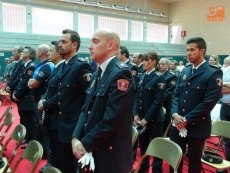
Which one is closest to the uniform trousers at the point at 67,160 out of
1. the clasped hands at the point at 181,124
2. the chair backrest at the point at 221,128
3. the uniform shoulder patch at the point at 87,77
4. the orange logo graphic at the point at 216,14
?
the uniform shoulder patch at the point at 87,77

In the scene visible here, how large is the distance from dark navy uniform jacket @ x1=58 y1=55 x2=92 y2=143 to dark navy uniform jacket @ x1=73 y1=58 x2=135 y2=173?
862 mm

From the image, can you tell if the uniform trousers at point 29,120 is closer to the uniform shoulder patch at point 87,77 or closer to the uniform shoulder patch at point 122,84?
the uniform shoulder patch at point 87,77

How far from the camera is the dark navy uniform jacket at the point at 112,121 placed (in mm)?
1958

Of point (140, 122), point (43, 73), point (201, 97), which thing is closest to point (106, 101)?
point (201, 97)

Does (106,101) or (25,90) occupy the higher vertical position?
(106,101)

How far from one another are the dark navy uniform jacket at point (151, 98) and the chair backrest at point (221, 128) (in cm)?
72

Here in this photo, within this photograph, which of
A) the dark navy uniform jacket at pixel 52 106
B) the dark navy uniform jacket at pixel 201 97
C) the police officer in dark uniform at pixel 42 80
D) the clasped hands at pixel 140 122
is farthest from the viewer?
the police officer in dark uniform at pixel 42 80

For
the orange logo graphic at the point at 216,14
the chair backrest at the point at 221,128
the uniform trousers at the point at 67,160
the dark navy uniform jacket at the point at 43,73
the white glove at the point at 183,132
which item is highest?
the orange logo graphic at the point at 216,14

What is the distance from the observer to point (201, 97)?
9.44ft

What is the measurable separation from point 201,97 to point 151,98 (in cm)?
96

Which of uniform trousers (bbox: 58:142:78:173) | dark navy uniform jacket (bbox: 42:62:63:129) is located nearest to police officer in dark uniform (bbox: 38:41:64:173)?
dark navy uniform jacket (bbox: 42:62:63:129)

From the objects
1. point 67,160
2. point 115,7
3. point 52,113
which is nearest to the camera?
point 67,160

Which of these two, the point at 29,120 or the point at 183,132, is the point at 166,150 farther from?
the point at 29,120

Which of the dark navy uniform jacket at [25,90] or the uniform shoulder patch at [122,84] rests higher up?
the uniform shoulder patch at [122,84]
